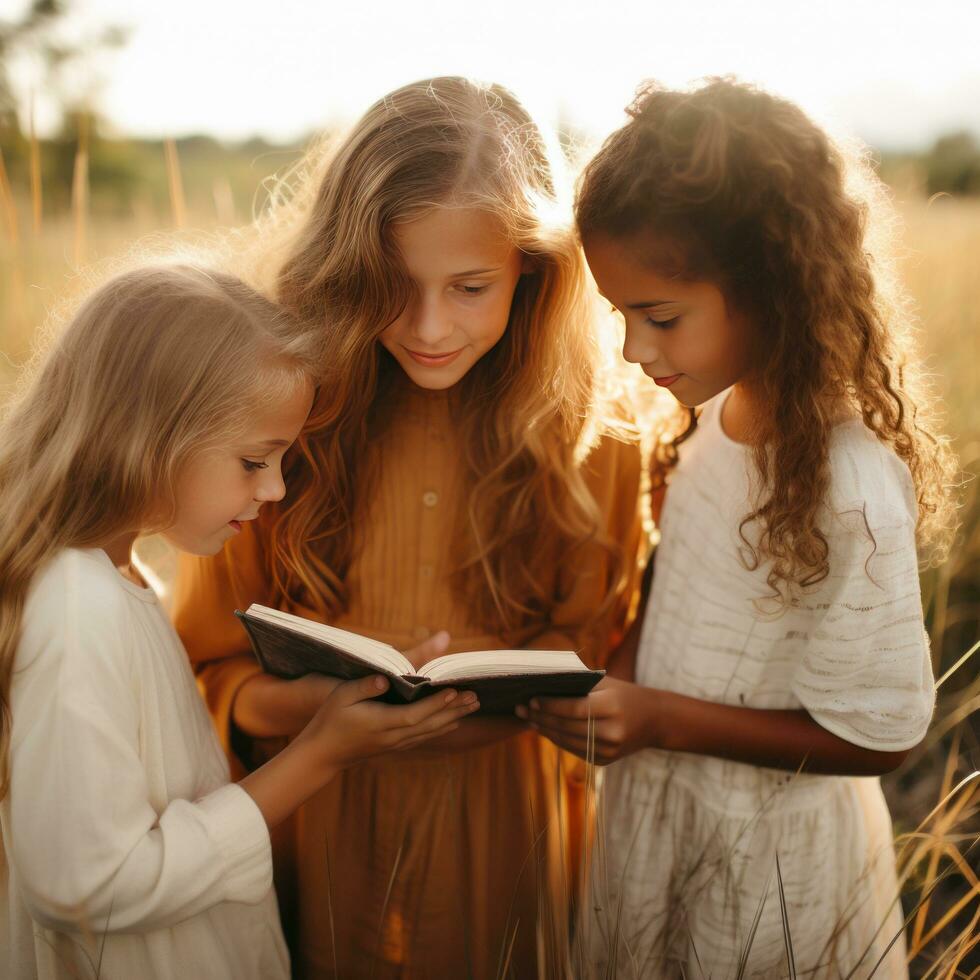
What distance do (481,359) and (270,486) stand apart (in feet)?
1.95

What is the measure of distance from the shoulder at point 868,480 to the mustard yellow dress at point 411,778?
54cm

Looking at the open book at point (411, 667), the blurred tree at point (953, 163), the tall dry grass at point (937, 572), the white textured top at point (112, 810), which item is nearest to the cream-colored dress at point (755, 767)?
the tall dry grass at point (937, 572)

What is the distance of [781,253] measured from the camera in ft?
4.62

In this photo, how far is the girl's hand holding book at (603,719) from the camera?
1.58 m

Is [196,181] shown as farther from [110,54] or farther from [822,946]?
[822,946]

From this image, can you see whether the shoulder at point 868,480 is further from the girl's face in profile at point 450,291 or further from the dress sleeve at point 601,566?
the girl's face in profile at point 450,291

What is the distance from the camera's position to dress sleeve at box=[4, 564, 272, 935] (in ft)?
3.93

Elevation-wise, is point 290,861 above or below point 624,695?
below

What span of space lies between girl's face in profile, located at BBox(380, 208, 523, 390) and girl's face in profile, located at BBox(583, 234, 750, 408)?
184mm

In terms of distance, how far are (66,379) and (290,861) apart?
3.93 ft

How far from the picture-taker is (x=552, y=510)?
1844mm

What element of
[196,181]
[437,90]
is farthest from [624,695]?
[196,181]

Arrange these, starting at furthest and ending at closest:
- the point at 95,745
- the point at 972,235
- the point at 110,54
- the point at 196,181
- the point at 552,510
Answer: the point at 196,181
the point at 972,235
the point at 110,54
the point at 552,510
the point at 95,745

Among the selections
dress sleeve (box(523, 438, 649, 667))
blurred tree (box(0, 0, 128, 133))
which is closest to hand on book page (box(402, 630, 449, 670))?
dress sleeve (box(523, 438, 649, 667))
